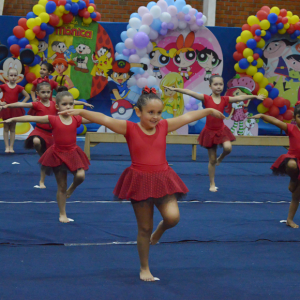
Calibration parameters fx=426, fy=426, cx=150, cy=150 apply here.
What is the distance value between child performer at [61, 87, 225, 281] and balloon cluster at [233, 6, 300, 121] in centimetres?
861

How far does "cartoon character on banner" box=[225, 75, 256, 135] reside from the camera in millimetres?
11188

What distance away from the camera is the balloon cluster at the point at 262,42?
1078 centimetres

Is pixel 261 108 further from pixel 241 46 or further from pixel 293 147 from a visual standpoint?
pixel 293 147

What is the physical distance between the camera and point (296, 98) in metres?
11.9

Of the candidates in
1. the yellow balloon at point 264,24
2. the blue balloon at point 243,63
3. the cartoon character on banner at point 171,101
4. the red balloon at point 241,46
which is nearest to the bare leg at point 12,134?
the cartoon character on banner at point 171,101

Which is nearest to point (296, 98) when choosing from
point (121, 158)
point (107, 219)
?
point (121, 158)

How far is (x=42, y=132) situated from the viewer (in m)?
5.58

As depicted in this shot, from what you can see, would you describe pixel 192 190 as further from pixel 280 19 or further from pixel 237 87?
pixel 280 19

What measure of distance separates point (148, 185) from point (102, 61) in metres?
8.78

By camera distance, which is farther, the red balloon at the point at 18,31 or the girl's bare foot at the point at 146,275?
the red balloon at the point at 18,31

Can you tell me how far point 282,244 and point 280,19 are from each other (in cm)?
875

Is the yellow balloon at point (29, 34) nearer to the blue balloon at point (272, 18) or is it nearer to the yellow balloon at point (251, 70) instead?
the yellow balloon at point (251, 70)

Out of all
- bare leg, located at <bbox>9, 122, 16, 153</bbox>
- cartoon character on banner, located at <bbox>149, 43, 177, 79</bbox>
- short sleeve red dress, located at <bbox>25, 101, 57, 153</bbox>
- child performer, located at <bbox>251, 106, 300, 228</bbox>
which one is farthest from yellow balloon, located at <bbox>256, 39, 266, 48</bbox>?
child performer, located at <bbox>251, 106, 300, 228</bbox>

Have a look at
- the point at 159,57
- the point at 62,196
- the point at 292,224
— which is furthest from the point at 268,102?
the point at 62,196
